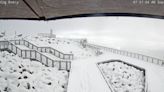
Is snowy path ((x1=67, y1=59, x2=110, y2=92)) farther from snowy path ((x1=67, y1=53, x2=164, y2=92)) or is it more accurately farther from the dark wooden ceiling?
the dark wooden ceiling

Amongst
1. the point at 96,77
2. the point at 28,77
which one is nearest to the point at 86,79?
the point at 96,77

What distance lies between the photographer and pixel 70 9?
2.30m

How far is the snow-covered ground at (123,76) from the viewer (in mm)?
3832

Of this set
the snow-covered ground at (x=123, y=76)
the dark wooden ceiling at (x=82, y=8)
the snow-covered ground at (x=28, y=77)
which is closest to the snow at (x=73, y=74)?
the snow-covered ground at (x=28, y=77)

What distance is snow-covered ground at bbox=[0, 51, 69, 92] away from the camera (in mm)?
3229

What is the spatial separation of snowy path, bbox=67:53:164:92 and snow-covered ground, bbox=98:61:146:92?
163 millimetres

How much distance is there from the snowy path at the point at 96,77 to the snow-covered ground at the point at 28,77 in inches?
9.7

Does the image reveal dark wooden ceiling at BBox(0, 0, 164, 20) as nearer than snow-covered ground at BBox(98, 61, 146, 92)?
Yes

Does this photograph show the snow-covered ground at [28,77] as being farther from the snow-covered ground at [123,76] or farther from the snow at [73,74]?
the snow-covered ground at [123,76]

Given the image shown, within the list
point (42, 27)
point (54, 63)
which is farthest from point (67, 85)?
point (42, 27)

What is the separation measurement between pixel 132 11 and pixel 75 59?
1742mm

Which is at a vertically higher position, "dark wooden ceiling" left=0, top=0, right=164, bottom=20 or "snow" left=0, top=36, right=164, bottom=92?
"dark wooden ceiling" left=0, top=0, right=164, bottom=20

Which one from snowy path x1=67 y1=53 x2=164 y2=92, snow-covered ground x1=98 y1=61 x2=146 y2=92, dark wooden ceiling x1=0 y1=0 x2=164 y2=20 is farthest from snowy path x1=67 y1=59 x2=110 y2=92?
dark wooden ceiling x1=0 y1=0 x2=164 y2=20

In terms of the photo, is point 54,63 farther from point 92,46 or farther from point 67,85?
point 92,46
